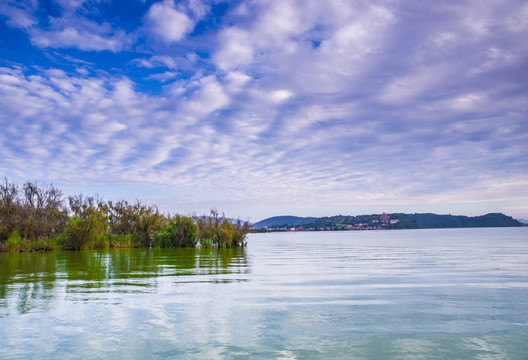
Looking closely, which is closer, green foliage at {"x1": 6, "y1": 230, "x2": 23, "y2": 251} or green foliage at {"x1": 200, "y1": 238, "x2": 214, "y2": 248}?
green foliage at {"x1": 6, "y1": 230, "x2": 23, "y2": 251}

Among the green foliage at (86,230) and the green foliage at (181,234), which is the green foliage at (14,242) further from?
the green foliage at (181,234)

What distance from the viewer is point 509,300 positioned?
12.3m

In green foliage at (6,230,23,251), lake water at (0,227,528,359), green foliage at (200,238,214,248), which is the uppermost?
green foliage at (6,230,23,251)

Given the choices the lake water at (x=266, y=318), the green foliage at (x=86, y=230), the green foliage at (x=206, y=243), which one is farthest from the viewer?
the green foliage at (x=206, y=243)

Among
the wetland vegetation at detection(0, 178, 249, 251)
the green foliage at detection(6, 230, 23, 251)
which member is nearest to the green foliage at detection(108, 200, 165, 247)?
the wetland vegetation at detection(0, 178, 249, 251)

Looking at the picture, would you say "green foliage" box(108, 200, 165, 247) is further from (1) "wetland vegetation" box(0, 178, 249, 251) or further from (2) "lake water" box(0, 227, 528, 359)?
(2) "lake water" box(0, 227, 528, 359)

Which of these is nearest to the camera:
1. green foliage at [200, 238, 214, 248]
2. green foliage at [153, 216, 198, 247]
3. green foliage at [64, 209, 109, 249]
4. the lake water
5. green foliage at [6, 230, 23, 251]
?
the lake water

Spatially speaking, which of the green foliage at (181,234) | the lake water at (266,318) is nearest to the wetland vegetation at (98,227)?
the green foliage at (181,234)

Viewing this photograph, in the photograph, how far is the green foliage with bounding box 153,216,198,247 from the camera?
51.2m

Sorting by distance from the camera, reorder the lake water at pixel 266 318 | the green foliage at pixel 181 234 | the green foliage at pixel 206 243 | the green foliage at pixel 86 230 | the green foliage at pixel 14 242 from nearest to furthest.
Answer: the lake water at pixel 266 318, the green foliage at pixel 14 242, the green foliage at pixel 86 230, the green foliage at pixel 206 243, the green foliage at pixel 181 234

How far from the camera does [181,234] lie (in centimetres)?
5125

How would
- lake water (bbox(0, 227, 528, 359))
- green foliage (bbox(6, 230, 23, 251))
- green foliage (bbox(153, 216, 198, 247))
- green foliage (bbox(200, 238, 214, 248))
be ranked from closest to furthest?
lake water (bbox(0, 227, 528, 359)) < green foliage (bbox(6, 230, 23, 251)) < green foliage (bbox(200, 238, 214, 248)) < green foliage (bbox(153, 216, 198, 247))

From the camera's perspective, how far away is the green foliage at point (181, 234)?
5125 centimetres

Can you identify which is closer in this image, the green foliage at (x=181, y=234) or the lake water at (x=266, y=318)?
the lake water at (x=266, y=318)
